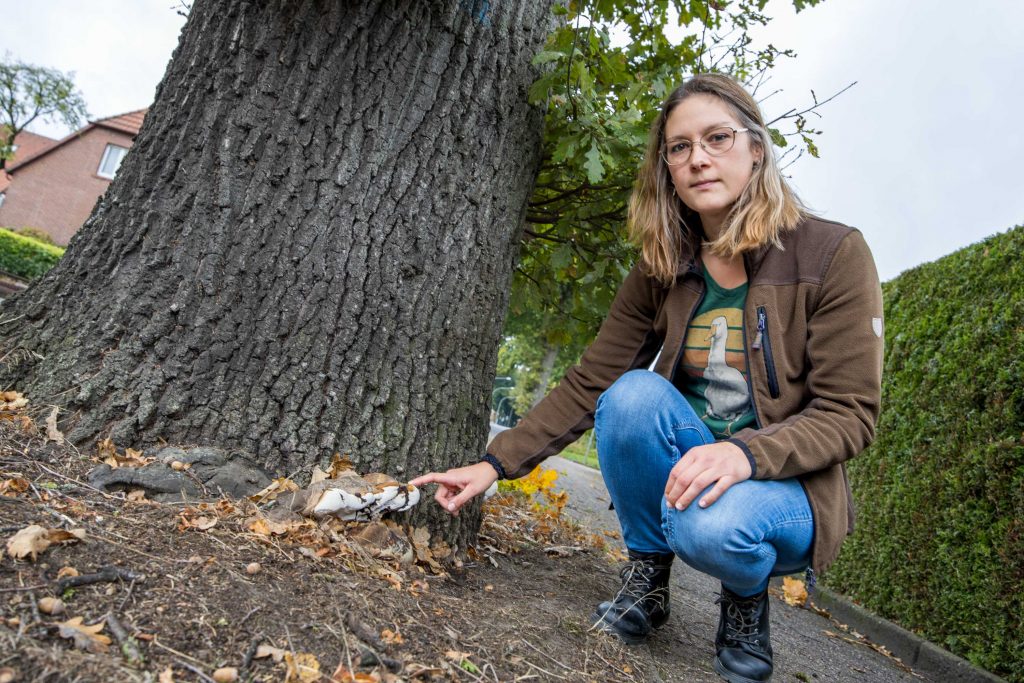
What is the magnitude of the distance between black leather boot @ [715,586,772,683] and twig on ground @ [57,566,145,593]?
1.59 meters

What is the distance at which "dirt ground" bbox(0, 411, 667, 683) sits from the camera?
49.3 inches

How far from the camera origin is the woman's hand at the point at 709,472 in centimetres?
180

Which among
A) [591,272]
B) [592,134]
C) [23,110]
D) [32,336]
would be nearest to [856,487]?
[591,272]

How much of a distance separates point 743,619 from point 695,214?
131 cm

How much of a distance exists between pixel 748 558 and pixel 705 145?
4.12ft

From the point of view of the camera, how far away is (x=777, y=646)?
302cm

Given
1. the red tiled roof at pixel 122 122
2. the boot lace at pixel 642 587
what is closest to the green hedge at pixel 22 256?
the red tiled roof at pixel 122 122

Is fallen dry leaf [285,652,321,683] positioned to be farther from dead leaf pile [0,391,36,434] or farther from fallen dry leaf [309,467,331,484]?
dead leaf pile [0,391,36,434]

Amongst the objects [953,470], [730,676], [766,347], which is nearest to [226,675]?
[730,676]

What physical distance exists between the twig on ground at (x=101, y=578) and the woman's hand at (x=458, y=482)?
32.7 inches

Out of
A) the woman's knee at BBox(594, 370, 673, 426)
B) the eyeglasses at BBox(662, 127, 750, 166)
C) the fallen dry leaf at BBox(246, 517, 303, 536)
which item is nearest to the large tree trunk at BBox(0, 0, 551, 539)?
the fallen dry leaf at BBox(246, 517, 303, 536)

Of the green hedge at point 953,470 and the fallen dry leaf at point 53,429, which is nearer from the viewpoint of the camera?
the fallen dry leaf at point 53,429

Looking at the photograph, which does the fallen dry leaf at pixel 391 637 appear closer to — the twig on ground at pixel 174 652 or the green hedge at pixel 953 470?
the twig on ground at pixel 174 652

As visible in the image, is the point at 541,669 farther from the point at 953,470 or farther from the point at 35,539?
the point at 953,470
